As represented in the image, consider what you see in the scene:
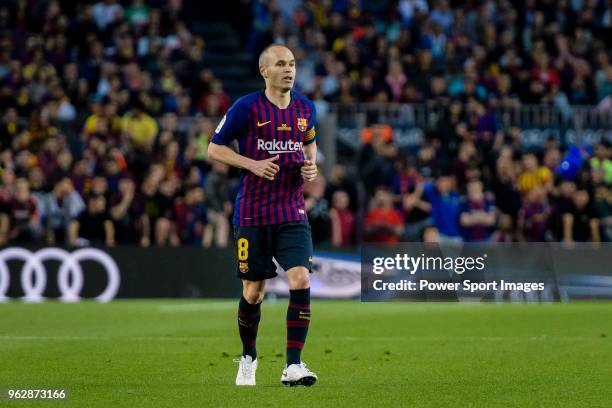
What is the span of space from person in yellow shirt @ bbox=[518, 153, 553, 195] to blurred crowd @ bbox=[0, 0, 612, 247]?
3 cm

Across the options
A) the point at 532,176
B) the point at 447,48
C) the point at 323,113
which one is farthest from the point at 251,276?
the point at 447,48

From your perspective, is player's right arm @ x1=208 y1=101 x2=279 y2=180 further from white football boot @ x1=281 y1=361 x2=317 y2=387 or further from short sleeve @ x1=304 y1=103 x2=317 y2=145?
white football boot @ x1=281 y1=361 x2=317 y2=387

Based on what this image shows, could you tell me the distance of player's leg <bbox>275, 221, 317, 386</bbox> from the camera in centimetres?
942

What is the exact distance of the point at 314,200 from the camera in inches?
829

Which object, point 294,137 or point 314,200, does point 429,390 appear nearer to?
point 294,137

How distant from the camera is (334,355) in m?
12.0

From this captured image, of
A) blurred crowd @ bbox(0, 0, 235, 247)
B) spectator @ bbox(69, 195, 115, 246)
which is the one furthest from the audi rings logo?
spectator @ bbox(69, 195, 115, 246)

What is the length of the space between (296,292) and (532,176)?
45.3 ft

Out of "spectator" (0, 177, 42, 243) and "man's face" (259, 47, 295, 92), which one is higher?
"man's face" (259, 47, 295, 92)

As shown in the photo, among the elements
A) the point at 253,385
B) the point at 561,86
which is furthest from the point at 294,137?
the point at 561,86

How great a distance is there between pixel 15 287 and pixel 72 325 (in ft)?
16.6

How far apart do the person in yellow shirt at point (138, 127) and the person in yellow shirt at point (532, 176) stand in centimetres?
611

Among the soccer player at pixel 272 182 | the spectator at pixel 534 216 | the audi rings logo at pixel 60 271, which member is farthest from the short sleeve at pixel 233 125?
the spectator at pixel 534 216

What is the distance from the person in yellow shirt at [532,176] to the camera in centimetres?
2267
